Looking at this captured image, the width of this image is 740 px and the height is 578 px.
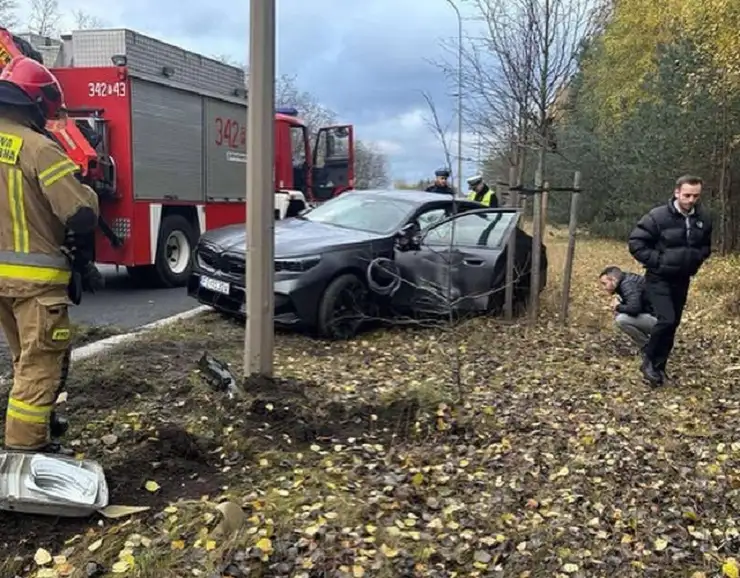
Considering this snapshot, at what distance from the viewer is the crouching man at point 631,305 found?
6117 mm

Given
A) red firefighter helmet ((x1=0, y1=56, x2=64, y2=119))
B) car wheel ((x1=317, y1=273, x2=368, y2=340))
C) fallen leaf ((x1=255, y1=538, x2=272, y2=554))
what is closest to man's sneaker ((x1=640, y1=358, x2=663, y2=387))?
car wheel ((x1=317, y1=273, x2=368, y2=340))

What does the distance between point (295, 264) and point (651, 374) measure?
323 cm

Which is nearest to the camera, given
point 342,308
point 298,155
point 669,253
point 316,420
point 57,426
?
point 57,426

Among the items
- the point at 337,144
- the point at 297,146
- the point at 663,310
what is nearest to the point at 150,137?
the point at 297,146

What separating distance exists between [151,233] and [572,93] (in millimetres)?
6691

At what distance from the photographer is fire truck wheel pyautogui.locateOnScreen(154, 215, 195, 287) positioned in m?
10.7

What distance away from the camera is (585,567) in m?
3.06

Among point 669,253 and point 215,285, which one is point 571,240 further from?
point 215,285

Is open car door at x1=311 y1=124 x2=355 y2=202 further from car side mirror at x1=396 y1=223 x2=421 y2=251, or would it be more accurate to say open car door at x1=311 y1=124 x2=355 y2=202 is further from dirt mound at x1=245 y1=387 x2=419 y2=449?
dirt mound at x1=245 y1=387 x2=419 y2=449

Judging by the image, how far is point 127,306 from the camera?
9039 mm

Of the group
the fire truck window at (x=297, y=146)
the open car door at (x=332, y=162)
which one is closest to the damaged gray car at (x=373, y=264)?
the fire truck window at (x=297, y=146)

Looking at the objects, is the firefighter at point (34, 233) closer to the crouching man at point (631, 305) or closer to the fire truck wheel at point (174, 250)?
the crouching man at point (631, 305)

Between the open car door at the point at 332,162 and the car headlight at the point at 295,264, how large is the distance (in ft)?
29.3

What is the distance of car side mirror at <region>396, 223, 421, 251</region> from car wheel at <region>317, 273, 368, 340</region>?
2.14ft
